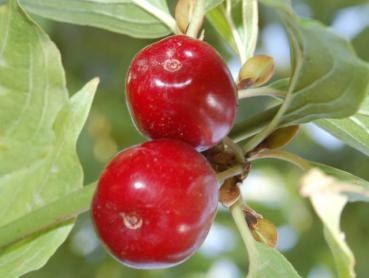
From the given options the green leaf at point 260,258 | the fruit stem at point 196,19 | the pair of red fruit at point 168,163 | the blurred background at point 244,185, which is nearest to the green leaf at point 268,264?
the green leaf at point 260,258

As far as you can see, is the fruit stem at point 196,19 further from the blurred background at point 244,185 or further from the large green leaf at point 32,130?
the blurred background at point 244,185

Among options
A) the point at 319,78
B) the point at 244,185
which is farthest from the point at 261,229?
the point at 244,185

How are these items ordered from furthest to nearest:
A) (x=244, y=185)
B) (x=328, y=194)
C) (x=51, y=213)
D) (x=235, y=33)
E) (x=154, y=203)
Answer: (x=244, y=185) < (x=235, y=33) < (x=51, y=213) < (x=154, y=203) < (x=328, y=194)

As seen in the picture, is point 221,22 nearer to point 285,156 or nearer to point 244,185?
point 285,156

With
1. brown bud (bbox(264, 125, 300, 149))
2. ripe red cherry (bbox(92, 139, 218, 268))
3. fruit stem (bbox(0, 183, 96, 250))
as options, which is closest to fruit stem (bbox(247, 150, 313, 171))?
brown bud (bbox(264, 125, 300, 149))

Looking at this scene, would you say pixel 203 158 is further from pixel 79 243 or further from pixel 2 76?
pixel 79 243

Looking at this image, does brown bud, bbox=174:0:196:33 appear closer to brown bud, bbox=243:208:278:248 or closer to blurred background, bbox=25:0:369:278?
brown bud, bbox=243:208:278:248
